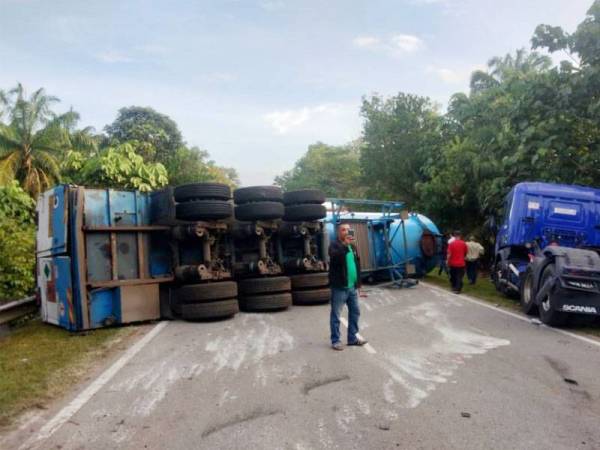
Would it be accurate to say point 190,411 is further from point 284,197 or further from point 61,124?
point 61,124

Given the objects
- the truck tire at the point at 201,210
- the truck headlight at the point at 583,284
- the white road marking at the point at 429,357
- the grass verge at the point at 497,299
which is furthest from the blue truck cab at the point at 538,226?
the truck tire at the point at 201,210

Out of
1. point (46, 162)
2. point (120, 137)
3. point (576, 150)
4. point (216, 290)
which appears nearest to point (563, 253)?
point (576, 150)

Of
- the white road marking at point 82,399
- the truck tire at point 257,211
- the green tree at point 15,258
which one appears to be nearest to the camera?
the white road marking at point 82,399

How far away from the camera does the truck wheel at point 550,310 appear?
331 inches

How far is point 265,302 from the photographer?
1024cm

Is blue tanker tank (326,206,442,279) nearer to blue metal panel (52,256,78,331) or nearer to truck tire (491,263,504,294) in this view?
truck tire (491,263,504,294)

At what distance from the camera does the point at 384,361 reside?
248 inches

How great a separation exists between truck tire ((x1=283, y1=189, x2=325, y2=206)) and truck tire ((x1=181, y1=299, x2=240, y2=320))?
2892mm

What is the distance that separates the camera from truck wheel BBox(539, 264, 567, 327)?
8.41 metres

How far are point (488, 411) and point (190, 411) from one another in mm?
2563

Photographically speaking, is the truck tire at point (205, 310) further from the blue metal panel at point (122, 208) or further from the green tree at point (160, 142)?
the green tree at point (160, 142)

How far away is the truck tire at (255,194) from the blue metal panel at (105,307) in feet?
9.66

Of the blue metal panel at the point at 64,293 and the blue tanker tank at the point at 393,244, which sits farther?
the blue tanker tank at the point at 393,244

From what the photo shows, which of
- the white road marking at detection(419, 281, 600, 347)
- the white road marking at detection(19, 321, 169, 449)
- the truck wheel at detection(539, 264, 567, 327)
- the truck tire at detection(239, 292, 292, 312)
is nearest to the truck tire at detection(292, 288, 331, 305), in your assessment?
the truck tire at detection(239, 292, 292, 312)
